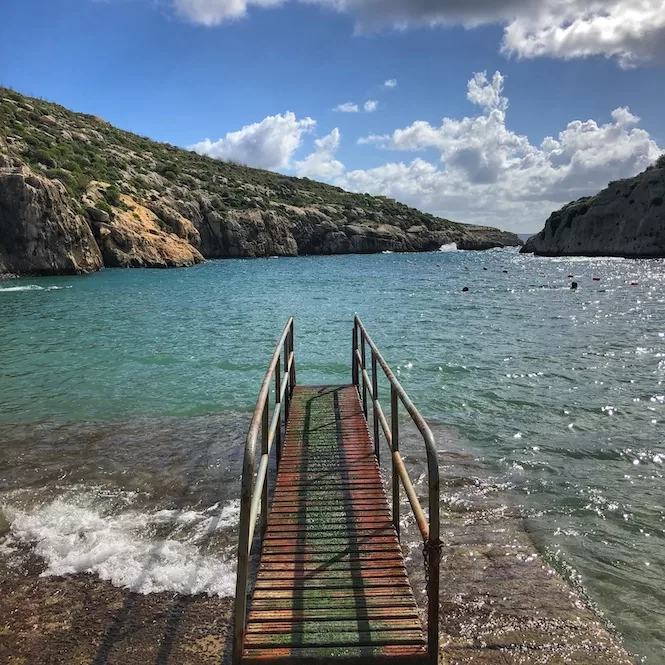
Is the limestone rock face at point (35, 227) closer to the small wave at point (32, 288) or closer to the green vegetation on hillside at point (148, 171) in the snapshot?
the small wave at point (32, 288)

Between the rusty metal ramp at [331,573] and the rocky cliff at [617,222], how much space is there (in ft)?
238

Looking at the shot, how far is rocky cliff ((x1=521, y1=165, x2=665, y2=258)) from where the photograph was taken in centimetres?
6675

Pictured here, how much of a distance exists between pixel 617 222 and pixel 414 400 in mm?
74310

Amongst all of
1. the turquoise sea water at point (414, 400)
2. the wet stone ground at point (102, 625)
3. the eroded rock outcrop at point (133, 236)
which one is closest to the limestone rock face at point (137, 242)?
the eroded rock outcrop at point (133, 236)

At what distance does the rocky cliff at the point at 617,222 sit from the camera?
66750mm

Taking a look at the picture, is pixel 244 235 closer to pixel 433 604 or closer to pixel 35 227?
pixel 35 227

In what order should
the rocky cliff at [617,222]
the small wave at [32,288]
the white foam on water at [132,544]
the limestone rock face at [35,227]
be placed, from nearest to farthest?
the white foam on water at [132,544] → the small wave at [32,288] → the limestone rock face at [35,227] → the rocky cliff at [617,222]

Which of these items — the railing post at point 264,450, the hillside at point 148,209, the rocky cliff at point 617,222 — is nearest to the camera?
the railing post at point 264,450

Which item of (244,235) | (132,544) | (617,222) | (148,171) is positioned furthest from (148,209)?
(132,544)

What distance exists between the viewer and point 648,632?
4301 mm

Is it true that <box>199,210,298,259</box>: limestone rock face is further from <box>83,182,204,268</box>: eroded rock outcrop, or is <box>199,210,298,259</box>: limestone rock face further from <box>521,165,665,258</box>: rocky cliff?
<box>521,165,665,258</box>: rocky cliff

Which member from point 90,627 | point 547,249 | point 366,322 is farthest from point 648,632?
point 547,249

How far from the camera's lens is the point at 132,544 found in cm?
551

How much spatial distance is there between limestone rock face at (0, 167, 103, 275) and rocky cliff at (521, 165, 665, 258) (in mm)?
64441
